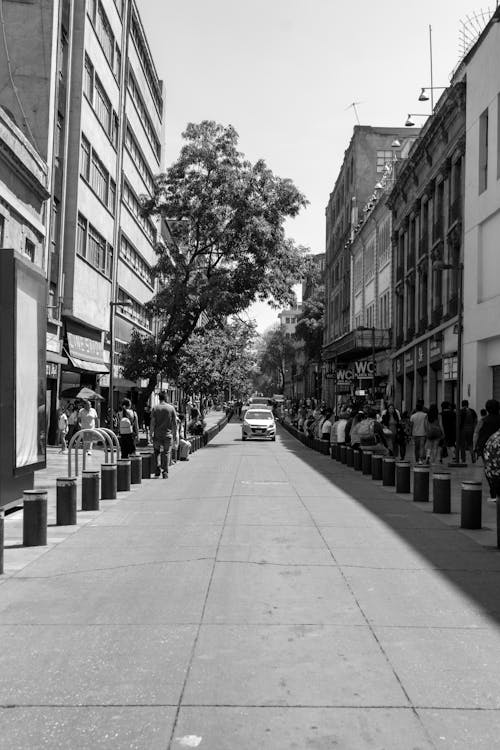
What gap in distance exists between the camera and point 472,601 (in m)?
7.10

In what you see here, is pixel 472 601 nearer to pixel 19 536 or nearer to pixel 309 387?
pixel 19 536

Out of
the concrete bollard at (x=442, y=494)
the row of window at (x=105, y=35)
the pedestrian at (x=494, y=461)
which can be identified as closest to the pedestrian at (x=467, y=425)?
the concrete bollard at (x=442, y=494)

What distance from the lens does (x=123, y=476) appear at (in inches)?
614

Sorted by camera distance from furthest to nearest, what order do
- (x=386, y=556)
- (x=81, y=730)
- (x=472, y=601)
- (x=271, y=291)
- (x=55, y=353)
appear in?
(x=271, y=291)
(x=55, y=353)
(x=386, y=556)
(x=472, y=601)
(x=81, y=730)

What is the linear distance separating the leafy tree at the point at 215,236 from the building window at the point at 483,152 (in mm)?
9159

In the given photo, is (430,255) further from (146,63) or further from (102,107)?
(146,63)

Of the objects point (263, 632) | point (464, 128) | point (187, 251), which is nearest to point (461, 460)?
point (464, 128)

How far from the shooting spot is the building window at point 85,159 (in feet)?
110

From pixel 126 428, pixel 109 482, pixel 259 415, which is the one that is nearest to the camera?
pixel 109 482

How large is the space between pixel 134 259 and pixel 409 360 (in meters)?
17.7

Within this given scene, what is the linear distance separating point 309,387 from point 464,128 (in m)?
80.9

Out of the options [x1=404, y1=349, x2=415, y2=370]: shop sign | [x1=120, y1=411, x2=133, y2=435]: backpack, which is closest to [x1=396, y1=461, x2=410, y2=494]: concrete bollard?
[x1=120, y1=411, x2=133, y2=435]: backpack

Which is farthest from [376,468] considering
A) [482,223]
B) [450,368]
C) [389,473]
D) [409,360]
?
[409,360]

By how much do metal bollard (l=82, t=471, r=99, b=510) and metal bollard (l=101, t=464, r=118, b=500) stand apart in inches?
47.8
